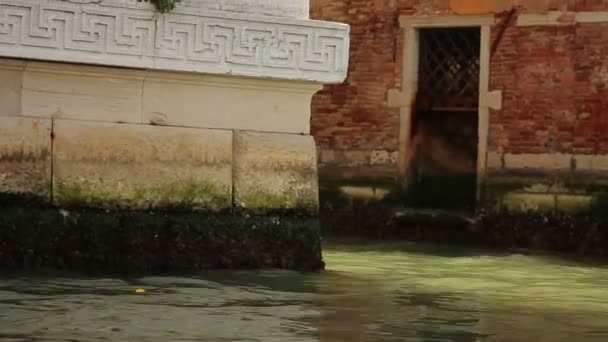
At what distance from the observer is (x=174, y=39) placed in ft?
21.6

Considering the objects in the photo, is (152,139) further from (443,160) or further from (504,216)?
(443,160)

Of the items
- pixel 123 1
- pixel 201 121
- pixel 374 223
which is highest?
pixel 123 1

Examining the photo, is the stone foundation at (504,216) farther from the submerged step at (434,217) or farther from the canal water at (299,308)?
the canal water at (299,308)

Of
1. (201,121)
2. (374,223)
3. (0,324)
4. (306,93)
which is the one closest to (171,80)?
(201,121)

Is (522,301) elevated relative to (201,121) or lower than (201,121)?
lower

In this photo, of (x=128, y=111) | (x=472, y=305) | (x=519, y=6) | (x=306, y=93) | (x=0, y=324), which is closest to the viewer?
(x=0, y=324)

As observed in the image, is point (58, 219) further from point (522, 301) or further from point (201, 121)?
point (522, 301)

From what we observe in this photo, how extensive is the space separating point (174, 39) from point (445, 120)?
7.69m

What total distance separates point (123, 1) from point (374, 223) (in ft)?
24.3

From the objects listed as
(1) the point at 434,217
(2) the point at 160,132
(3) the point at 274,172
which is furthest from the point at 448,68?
(2) the point at 160,132

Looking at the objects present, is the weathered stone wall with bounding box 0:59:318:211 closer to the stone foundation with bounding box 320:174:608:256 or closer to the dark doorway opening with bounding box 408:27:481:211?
the stone foundation with bounding box 320:174:608:256

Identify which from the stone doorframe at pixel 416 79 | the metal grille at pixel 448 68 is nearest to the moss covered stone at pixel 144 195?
the stone doorframe at pixel 416 79

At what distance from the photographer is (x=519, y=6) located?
13.3 m

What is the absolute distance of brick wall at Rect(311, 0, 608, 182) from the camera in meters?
12.8
